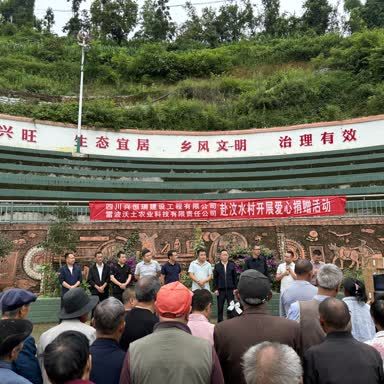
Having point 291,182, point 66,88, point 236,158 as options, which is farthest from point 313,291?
point 66,88

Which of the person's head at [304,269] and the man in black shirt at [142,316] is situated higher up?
the person's head at [304,269]

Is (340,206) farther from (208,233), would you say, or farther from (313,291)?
(313,291)

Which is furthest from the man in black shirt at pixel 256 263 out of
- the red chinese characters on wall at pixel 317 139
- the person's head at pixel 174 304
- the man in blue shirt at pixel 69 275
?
the red chinese characters on wall at pixel 317 139

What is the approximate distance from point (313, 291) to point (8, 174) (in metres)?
13.1

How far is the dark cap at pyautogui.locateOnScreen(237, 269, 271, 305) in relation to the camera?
95.0 inches

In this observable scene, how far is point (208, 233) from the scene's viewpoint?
10.9 meters

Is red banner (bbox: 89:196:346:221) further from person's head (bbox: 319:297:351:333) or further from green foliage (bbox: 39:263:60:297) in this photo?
person's head (bbox: 319:297:351:333)

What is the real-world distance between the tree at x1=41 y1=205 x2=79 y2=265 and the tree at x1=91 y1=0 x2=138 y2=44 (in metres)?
31.0

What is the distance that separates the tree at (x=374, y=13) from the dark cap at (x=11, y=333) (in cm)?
4106

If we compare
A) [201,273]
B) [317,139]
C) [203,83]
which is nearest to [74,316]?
[201,273]

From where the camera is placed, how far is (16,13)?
46.1 m

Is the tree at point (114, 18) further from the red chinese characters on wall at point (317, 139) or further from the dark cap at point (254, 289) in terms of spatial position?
the dark cap at point (254, 289)

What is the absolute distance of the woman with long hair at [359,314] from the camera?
3.11 m

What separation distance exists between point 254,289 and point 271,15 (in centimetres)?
4358
